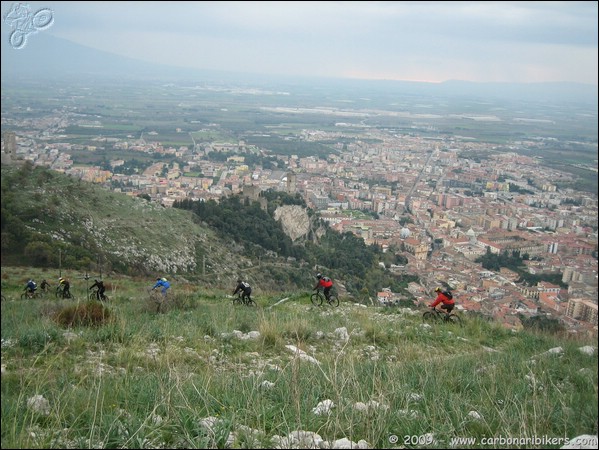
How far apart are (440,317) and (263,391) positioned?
5.49 metres

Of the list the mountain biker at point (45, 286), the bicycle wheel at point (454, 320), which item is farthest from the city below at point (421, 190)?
the mountain biker at point (45, 286)

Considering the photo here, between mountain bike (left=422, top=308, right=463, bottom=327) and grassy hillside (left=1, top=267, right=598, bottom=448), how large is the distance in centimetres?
159

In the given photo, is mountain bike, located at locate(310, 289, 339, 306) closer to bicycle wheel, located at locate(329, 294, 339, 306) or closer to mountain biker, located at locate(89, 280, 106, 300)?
bicycle wheel, located at locate(329, 294, 339, 306)

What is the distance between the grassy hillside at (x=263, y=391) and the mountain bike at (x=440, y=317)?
1.59m

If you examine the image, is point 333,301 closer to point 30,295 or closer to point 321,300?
point 321,300

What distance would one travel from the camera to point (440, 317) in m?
7.82

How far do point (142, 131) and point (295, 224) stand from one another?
34005 mm

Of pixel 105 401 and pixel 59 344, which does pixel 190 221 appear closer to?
pixel 59 344

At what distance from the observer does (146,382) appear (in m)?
3.14

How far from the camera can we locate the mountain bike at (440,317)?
303 inches

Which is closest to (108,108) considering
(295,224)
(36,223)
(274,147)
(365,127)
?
(274,147)

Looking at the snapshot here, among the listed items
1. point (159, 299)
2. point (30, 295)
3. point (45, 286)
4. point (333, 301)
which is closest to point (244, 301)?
point (333, 301)

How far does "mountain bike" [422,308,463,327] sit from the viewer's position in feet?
25.3

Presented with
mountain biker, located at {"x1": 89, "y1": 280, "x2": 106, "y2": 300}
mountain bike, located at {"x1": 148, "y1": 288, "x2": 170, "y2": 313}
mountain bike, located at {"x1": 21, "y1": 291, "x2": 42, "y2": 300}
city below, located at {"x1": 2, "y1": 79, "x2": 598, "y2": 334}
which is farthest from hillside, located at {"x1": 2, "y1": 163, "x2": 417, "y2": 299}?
mountain bike, located at {"x1": 148, "y1": 288, "x2": 170, "y2": 313}
